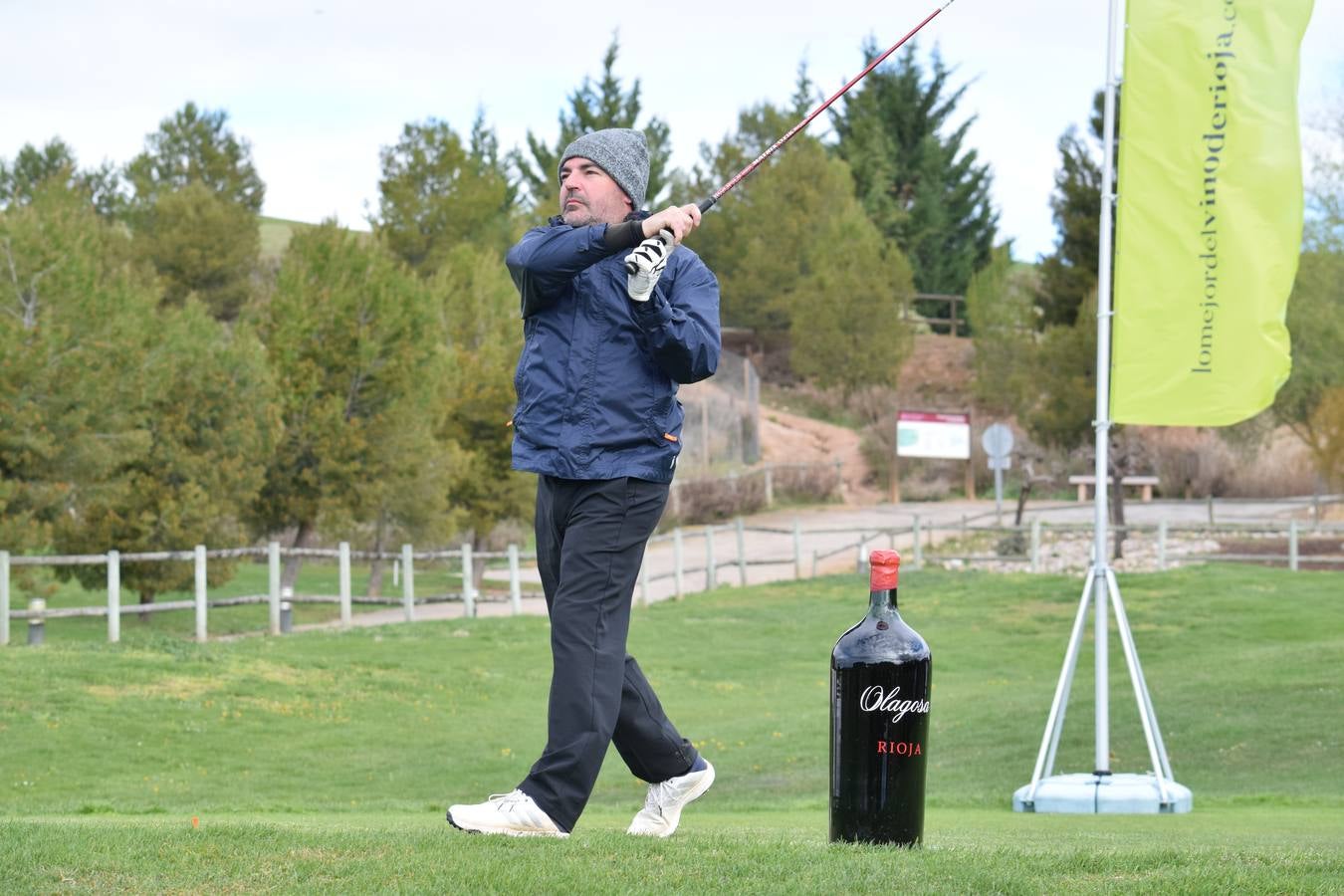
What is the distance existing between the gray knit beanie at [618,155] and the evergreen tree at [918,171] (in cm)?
6833

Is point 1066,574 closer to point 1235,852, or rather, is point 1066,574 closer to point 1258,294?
point 1258,294

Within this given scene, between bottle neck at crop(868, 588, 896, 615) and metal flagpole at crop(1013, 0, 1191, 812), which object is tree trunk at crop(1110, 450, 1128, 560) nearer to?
metal flagpole at crop(1013, 0, 1191, 812)

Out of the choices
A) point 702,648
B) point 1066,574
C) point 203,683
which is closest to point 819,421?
point 1066,574

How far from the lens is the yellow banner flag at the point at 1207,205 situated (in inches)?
389

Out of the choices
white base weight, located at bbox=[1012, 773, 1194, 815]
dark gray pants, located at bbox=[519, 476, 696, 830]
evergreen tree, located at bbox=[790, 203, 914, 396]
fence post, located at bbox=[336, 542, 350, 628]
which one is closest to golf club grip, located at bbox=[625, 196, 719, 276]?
dark gray pants, located at bbox=[519, 476, 696, 830]

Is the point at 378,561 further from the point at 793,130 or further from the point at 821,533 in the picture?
the point at 793,130

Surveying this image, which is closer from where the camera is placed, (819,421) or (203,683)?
(203,683)

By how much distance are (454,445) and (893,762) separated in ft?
97.4

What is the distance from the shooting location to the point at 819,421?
63.8 m

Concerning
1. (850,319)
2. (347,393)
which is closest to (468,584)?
(347,393)

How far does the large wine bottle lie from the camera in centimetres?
456

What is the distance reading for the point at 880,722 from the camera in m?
4.59

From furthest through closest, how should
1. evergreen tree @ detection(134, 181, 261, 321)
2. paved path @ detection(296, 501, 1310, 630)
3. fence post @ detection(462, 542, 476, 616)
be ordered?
evergreen tree @ detection(134, 181, 261, 321) → paved path @ detection(296, 501, 1310, 630) → fence post @ detection(462, 542, 476, 616)

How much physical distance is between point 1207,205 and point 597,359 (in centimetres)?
604
